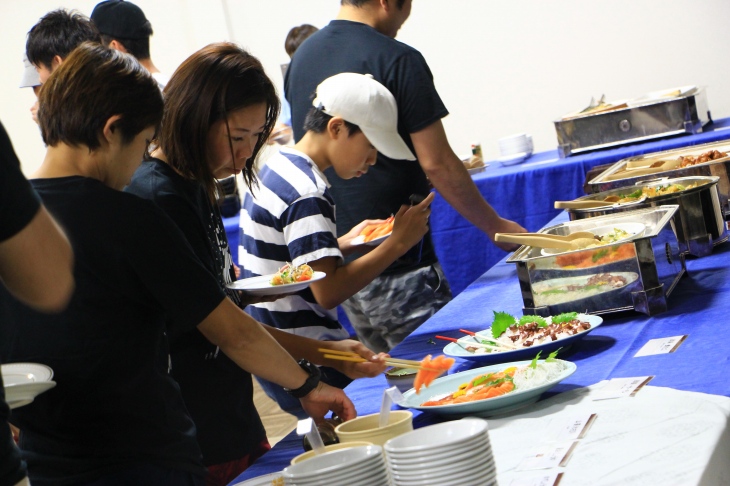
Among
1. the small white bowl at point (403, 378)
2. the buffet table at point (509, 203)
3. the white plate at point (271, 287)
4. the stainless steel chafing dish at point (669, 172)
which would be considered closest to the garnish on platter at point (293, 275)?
the white plate at point (271, 287)

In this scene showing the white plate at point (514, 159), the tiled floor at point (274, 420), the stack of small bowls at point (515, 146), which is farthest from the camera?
the stack of small bowls at point (515, 146)

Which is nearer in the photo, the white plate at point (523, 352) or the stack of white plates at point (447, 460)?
the stack of white plates at point (447, 460)

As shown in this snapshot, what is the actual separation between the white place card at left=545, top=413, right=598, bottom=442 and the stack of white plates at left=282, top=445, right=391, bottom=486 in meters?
0.33

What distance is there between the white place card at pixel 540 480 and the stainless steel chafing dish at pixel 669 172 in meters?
1.52

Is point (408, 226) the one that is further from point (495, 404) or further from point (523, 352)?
point (495, 404)

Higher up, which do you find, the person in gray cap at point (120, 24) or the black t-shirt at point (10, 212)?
the person in gray cap at point (120, 24)

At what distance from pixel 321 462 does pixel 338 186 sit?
155cm

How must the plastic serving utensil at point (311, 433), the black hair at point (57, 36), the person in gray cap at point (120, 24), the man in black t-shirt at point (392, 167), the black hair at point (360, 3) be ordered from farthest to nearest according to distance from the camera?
1. the person in gray cap at point (120, 24)
2. the black hair at point (57, 36)
3. the black hair at point (360, 3)
4. the man in black t-shirt at point (392, 167)
5. the plastic serving utensil at point (311, 433)

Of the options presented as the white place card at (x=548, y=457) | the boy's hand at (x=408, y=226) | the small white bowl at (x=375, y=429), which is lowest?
the white place card at (x=548, y=457)

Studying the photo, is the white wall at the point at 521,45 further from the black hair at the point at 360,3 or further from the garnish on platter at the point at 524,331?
the garnish on platter at the point at 524,331

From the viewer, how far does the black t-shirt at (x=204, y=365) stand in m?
1.37

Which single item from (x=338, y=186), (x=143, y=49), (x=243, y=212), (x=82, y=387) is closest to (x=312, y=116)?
(x=243, y=212)

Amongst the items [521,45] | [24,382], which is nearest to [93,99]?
[24,382]

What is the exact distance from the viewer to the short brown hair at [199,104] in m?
1.41
